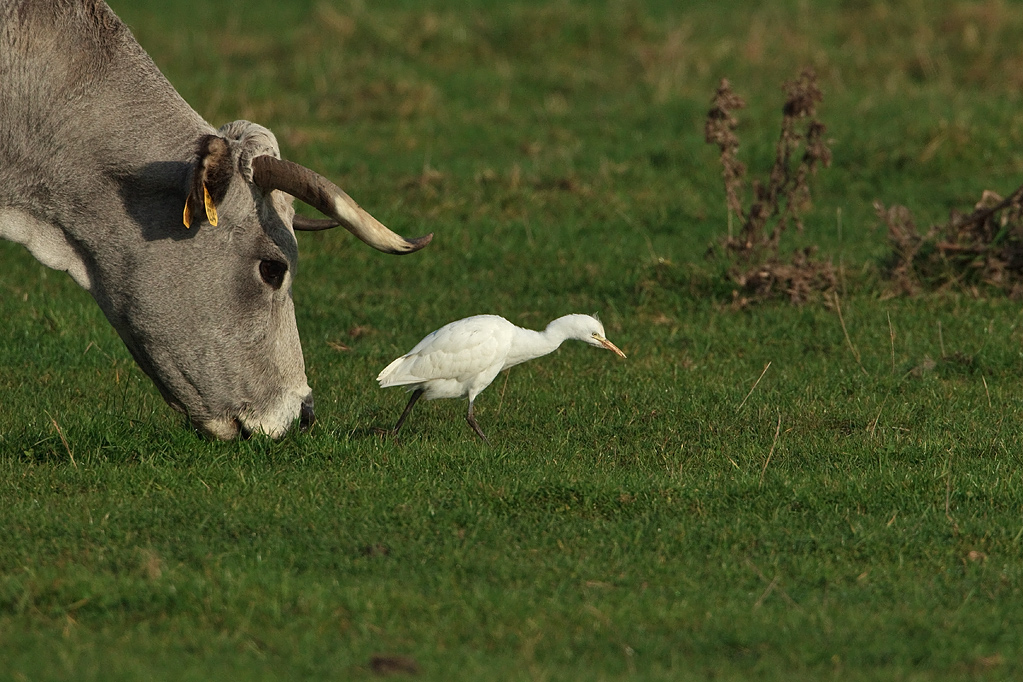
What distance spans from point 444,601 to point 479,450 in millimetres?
1810

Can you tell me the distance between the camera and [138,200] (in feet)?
20.6

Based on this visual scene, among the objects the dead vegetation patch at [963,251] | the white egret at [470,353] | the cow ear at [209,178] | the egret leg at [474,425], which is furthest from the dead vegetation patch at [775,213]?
the cow ear at [209,178]

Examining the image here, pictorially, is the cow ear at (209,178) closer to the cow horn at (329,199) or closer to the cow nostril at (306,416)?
the cow horn at (329,199)

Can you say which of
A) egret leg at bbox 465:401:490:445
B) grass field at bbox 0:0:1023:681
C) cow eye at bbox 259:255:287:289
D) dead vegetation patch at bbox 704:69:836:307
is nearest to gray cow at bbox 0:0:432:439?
cow eye at bbox 259:255:287:289

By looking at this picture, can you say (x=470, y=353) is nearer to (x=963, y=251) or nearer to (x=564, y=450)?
(x=564, y=450)

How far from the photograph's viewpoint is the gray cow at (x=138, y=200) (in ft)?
20.5

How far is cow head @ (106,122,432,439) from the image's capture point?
6.20 m

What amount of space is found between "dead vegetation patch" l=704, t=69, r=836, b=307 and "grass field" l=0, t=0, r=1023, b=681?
19cm

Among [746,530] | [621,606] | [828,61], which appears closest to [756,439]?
[746,530]

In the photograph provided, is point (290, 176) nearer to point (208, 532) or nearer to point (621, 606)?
point (208, 532)

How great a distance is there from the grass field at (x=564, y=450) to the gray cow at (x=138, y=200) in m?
0.65

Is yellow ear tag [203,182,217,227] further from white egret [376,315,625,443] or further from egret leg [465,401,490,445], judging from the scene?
egret leg [465,401,490,445]

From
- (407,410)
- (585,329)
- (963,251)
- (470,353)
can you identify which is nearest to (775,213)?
(963,251)

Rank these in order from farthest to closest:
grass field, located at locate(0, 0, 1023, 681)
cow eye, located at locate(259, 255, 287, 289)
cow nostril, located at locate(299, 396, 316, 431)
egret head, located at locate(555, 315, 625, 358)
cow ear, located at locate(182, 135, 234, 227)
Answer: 1. egret head, located at locate(555, 315, 625, 358)
2. cow nostril, located at locate(299, 396, 316, 431)
3. cow eye, located at locate(259, 255, 287, 289)
4. cow ear, located at locate(182, 135, 234, 227)
5. grass field, located at locate(0, 0, 1023, 681)
